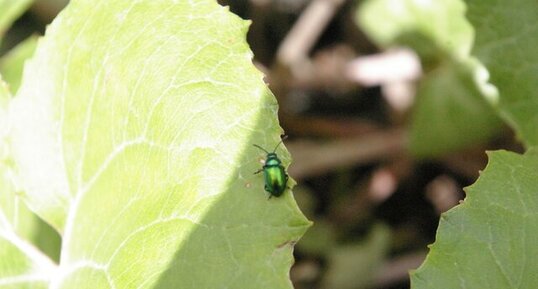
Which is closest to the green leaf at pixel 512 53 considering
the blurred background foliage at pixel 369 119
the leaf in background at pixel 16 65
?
the blurred background foliage at pixel 369 119

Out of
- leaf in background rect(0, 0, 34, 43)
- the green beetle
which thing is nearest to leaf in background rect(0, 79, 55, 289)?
leaf in background rect(0, 0, 34, 43)

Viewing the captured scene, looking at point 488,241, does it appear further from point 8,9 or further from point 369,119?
point 369,119

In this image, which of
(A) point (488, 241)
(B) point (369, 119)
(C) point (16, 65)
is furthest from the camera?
(B) point (369, 119)

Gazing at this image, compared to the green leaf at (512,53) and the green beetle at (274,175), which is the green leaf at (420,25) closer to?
the green leaf at (512,53)

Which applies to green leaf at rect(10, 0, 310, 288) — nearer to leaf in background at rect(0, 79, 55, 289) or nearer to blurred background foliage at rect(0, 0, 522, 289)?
leaf in background at rect(0, 79, 55, 289)

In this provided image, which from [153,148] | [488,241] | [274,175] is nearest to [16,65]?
[153,148]

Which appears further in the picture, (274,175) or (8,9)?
(8,9)

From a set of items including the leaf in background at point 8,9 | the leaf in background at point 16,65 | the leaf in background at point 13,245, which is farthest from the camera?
the leaf in background at point 16,65
